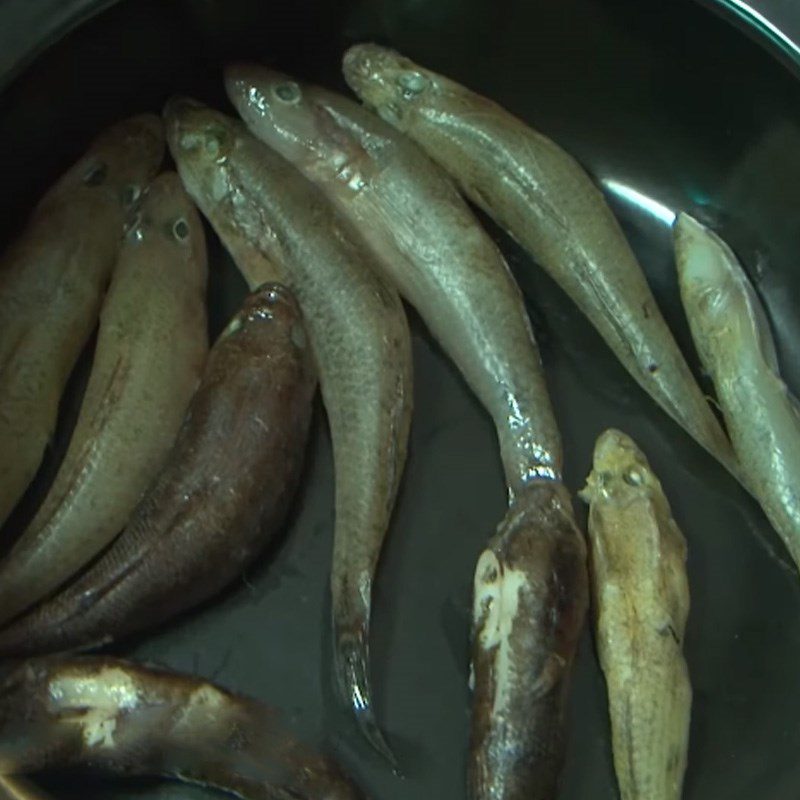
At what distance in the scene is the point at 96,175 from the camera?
1.72 metres

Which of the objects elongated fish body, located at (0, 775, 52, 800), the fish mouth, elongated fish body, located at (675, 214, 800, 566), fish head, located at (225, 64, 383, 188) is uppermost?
the fish mouth

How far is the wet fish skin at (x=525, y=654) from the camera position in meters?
1.43

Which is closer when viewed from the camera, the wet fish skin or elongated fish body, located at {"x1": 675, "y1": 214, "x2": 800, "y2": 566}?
the wet fish skin

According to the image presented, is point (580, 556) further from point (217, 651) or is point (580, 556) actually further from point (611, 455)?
point (217, 651)

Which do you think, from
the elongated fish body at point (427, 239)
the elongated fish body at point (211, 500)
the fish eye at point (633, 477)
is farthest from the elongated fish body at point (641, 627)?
the elongated fish body at point (211, 500)

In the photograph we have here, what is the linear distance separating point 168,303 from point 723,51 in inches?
35.3

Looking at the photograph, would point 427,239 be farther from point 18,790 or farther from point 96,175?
point 18,790

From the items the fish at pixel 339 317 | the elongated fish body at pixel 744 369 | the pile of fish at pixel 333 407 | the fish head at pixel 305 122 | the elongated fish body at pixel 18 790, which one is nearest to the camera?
the elongated fish body at pixel 18 790

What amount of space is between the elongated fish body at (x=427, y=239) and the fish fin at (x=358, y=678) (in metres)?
0.31

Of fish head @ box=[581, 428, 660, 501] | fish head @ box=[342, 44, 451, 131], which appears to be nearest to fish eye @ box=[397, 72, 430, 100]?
fish head @ box=[342, 44, 451, 131]

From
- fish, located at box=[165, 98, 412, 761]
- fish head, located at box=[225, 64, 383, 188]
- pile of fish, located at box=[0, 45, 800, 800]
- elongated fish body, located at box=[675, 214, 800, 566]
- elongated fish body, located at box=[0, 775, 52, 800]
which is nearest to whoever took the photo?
elongated fish body, located at box=[0, 775, 52, 800]

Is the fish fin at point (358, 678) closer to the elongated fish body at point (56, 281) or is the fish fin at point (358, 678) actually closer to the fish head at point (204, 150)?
the elongated fish body at point (56, 281)

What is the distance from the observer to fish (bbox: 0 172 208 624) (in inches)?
59.2

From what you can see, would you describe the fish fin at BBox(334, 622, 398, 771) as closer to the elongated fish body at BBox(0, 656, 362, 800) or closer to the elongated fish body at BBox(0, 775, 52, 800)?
the elongated fish body at BBox(0, 656, 362, 800)
